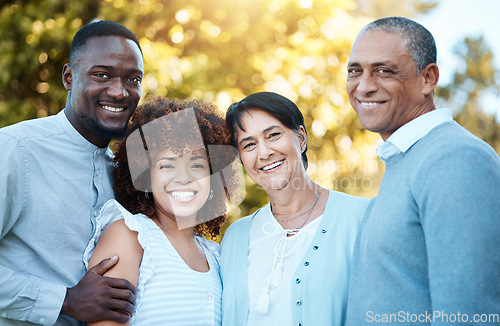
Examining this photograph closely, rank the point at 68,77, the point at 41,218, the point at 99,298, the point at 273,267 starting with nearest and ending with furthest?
1. the point at 99,298
2. the point at 41,218
3. the point at 273,267
4. the point at 68,77

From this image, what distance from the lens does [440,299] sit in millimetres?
1594

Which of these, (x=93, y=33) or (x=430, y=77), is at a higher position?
(x=93, y=33)

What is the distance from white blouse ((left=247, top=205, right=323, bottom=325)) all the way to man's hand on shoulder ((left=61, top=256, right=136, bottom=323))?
649 mm

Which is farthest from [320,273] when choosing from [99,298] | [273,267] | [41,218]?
[41,218]

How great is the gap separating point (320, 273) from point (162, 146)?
1.11m

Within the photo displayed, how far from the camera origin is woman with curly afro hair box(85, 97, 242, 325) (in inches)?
90.5

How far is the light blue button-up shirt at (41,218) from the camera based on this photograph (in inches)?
83.8

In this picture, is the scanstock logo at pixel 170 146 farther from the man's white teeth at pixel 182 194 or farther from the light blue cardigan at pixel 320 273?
the light blue cardigan at pixel 320 273

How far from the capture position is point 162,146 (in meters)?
2.65

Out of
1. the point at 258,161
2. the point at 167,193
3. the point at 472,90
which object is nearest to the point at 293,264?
the point at 258,161

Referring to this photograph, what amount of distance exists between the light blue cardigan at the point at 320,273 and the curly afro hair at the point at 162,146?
1.62ft

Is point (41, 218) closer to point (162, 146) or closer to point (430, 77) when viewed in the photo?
point (162, 146)

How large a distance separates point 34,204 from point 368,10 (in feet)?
22.4

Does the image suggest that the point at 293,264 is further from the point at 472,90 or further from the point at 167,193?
the point at 472,90
